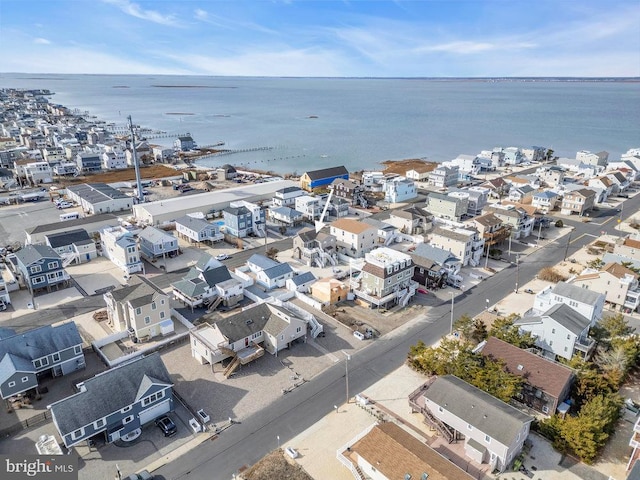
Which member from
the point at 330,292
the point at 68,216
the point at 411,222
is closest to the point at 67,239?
the point at 68,216

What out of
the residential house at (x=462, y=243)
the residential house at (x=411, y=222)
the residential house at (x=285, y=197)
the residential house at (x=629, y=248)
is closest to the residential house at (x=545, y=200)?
the residential house at (x=629, y=248)

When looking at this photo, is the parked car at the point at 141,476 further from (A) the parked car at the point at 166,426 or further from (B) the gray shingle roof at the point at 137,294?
(B) the gray shingle roof at the point at 137,294

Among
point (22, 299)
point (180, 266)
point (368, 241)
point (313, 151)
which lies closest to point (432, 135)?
point (313, 151)

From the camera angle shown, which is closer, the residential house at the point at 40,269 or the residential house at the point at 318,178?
the residential house at the point at 40,269

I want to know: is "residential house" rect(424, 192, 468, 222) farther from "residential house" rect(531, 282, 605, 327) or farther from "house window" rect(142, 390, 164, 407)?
"house window" rect(142, 390, 164, 407)

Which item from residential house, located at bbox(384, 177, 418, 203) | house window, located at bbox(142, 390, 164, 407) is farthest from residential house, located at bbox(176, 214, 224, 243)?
residential house, located at bbox(384, 177, 418, 203)

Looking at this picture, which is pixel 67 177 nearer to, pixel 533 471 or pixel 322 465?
pixel 322 465
